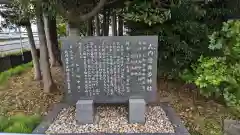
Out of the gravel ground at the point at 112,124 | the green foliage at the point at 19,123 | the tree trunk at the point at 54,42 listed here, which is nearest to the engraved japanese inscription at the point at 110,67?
the gravel ground at the point at 112,124

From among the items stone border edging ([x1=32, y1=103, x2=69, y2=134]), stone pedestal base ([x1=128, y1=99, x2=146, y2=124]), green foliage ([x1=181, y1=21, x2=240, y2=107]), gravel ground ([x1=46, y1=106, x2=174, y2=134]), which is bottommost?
gravel ground ([x1=46, y1=106, x2=174, y2=134])

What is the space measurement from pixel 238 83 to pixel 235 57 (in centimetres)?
42

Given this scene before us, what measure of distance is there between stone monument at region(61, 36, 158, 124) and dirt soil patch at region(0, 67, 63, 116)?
1079 mm

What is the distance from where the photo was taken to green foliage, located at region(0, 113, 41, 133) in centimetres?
357

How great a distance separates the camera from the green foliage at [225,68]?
390 cm

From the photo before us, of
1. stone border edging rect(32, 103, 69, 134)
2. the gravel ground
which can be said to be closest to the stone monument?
the gravel ground

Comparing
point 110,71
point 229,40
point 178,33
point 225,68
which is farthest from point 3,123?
point 229,40

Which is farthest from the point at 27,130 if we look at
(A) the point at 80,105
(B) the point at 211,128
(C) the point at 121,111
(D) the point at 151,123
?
(B) the point at 211,128

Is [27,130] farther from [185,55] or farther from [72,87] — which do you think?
[185,55]

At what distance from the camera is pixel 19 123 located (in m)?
3.70

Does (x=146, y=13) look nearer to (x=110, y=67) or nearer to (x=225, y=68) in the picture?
(x=110, y=67)

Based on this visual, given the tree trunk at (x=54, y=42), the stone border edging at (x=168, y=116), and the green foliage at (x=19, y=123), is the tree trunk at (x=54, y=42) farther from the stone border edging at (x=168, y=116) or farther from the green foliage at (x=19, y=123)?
the green foliage at (x=19, y=123)

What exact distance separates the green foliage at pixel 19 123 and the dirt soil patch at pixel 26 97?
0.41 meters

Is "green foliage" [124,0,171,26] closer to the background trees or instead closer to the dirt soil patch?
the background trees
